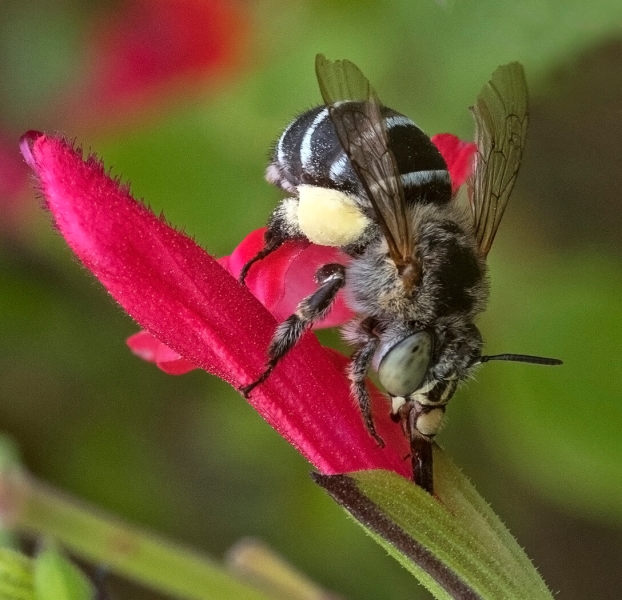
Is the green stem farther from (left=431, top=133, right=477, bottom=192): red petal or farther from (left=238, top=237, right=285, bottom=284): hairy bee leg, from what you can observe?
(left=431, top=133, right=477, bottom=192): red petal

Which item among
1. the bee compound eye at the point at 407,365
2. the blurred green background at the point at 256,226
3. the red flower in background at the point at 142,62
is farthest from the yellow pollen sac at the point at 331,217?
the red flower in background at the point at 142,62

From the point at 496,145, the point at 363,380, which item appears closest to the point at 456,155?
the point at 496,145

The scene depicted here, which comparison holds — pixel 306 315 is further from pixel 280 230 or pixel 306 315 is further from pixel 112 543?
pixel 112 543

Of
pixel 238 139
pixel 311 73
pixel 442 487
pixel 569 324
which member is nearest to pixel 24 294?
pixel 238 139

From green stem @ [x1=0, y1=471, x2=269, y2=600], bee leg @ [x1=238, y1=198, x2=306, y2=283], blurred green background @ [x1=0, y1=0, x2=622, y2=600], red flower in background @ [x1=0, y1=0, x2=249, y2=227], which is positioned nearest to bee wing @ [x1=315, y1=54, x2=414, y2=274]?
bee leg @ [x1=238, y1=198, x2=306, y2=283]

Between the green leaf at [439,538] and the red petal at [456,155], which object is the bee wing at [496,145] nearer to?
the red petal at [456,155]

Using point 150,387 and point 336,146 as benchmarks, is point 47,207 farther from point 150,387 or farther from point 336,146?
point 150,387

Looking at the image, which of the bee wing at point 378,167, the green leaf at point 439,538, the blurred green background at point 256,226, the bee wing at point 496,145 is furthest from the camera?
the blurred green background at point 256,226
